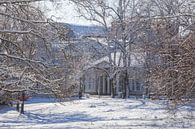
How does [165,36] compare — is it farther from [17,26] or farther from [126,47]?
[126,47]

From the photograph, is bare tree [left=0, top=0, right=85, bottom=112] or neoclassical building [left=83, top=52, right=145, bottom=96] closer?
bare tree [left=0, top=0, right=85, bottom=112]

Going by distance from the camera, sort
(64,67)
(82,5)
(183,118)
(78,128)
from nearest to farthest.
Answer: (82,5) → (64,67) → (78,128) → (183,118)

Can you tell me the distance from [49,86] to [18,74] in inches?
41.0

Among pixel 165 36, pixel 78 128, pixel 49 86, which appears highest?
pixel 165 36

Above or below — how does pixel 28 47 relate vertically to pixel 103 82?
below

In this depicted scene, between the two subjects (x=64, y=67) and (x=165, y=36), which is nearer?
(x=165, y=36)

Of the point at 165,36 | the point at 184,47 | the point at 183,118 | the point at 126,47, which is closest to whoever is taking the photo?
the point at 184,47

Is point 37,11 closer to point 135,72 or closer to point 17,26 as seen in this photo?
point 17,26

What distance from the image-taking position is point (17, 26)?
14594 mm

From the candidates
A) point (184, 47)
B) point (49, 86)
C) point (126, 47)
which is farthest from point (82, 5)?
point (126, 47)

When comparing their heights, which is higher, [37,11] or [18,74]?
[37,11]

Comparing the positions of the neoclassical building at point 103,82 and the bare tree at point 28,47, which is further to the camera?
the neoclassical building at point 103,82

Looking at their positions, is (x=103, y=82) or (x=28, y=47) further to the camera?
(x=103, y=82)

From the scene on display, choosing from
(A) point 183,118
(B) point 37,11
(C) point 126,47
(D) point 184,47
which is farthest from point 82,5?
(C) point 126,47
